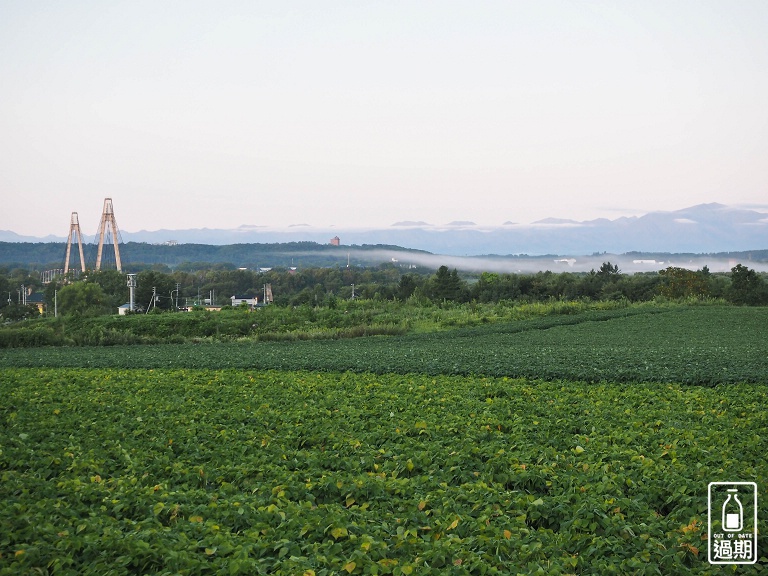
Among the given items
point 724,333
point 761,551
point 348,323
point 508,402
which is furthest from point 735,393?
point 348,323

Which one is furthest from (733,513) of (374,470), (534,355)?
(534,355)

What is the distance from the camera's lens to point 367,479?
818 centimetres

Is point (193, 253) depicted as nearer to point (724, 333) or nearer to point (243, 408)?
point (724, 333)

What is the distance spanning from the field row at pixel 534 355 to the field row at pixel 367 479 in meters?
3.60

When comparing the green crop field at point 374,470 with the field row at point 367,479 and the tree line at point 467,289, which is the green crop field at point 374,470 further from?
the tree line at point 467,289

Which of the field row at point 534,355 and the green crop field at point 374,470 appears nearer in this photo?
the green crop field at point 374,470

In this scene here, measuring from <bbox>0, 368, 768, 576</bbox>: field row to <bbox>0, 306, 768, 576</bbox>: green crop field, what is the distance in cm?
3

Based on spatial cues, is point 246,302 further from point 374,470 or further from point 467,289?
point 374,470

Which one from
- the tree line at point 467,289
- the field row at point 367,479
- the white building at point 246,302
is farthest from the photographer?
the tree line at point 467,289

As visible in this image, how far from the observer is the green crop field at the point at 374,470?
6211 mm

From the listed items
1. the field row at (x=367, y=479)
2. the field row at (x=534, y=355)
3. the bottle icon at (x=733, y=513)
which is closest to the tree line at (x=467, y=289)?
the field row at (x=534, y=355)

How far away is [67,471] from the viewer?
841 centimetres

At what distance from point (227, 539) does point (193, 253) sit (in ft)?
432

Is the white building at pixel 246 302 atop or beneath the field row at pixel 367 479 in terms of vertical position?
beneath
